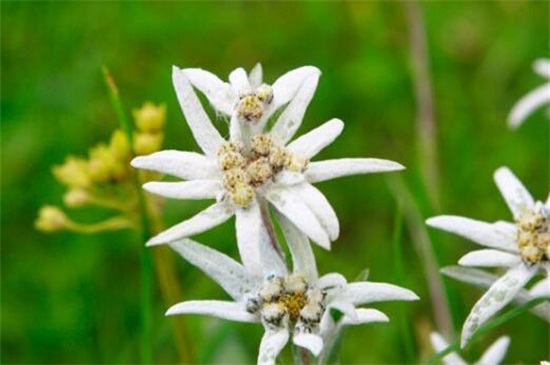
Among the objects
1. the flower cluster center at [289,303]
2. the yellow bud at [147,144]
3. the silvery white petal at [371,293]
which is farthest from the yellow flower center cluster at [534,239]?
the yellow bud at [147,144]

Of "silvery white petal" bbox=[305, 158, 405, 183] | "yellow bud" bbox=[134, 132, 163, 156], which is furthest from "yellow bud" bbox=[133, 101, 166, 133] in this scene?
"silvery white petal" bbox=[305, 158, 405, 183]

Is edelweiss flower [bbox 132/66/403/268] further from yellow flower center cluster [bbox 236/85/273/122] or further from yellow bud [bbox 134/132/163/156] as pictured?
yellow bud [bbox 134/132/163/156]

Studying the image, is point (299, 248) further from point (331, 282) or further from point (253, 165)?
point (253, 165)

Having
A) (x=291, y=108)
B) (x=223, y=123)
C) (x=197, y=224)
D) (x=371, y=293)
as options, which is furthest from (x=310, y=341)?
(x=223, y=123)

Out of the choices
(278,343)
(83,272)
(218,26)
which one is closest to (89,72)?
(218,26)

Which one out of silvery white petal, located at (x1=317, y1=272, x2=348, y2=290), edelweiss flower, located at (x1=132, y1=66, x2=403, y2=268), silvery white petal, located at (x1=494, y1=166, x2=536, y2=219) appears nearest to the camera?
edelweiss flower, located at (x1=132, y1=66, x2=403, y2=268)

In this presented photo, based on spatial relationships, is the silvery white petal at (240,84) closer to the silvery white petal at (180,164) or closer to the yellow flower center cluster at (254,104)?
the yellow flower center cluster at (254,104)
